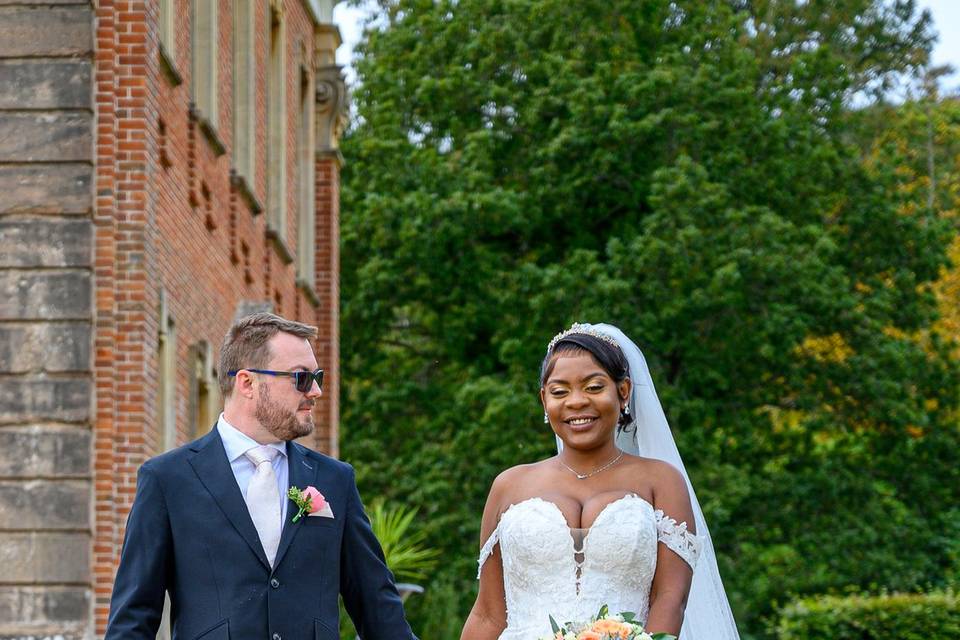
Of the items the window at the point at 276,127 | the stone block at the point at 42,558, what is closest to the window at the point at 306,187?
the window at the point at 276,127

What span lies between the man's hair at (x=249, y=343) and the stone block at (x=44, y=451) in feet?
31.0

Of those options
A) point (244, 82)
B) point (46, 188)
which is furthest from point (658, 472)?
point (244, 82)

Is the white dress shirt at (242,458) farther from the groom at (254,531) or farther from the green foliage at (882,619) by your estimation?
the green foliage at (882,619)

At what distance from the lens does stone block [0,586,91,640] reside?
16453mm

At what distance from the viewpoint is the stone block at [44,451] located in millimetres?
16641

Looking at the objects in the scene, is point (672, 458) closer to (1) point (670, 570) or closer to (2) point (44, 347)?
(1) point (670, 570)

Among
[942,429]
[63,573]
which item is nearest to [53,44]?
[63,573]

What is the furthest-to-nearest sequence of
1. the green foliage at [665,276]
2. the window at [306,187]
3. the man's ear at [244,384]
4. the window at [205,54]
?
the green foliage at [665,276]
the window at [306,187]
the window at [205,54]
the man's ear at [244,384]

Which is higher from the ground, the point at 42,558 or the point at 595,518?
the point at 595,518

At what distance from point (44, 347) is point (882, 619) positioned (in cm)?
1154

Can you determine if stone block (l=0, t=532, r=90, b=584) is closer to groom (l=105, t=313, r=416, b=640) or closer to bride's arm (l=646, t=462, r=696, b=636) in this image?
groom (l=105, t=313, r=416, b=640)

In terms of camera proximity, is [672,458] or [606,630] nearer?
[606,630]

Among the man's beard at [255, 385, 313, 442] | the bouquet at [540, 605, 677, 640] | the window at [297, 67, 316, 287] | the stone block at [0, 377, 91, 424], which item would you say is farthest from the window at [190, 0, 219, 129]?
the bouquet at [540, 605, 677, 640]

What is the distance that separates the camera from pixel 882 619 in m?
24.4
